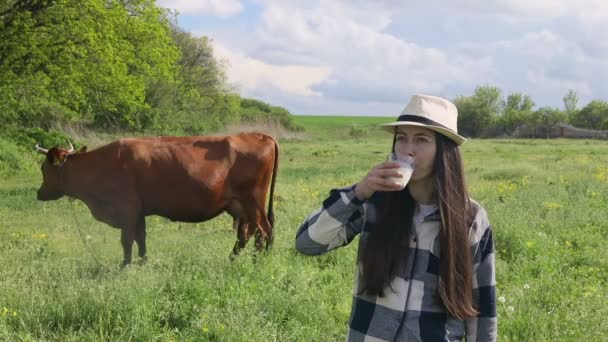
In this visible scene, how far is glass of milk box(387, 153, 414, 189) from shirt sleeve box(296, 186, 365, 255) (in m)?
0.24

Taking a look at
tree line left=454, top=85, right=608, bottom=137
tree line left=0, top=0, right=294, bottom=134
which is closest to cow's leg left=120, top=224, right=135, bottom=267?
→ tree line left=0, top=0, right=294, bottom=134

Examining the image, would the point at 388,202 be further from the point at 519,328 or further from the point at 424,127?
the point at 519,328

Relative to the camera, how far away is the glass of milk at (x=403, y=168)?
249 cm

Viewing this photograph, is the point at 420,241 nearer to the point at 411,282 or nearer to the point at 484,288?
the point at 411,282

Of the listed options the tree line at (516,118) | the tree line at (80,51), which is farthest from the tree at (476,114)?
the tree line at (80,51)

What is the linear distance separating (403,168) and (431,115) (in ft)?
1.20

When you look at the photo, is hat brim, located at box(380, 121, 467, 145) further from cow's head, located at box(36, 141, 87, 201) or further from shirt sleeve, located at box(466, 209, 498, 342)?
cow's head, located at box(36, 141, 87, 201)

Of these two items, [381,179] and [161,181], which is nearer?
[381,179]

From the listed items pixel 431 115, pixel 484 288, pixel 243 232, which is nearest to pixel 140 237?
pixel 243 232

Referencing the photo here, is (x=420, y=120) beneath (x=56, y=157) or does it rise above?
above

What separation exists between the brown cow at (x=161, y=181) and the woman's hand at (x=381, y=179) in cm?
500

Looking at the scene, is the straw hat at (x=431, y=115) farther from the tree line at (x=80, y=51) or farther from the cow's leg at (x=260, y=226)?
the tree line at (x=80, y=51)


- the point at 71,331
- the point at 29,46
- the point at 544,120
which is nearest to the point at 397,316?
the point at 71,331

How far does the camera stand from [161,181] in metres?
7.80
